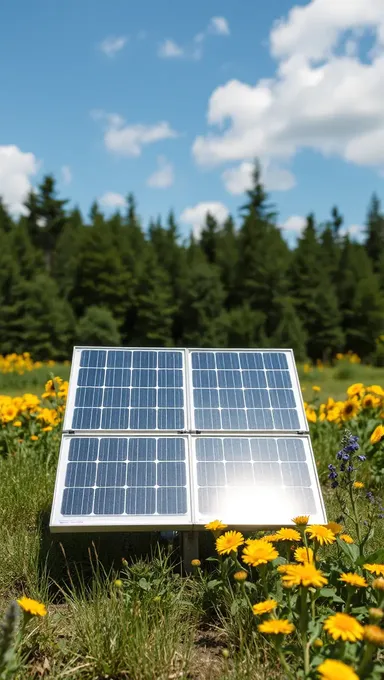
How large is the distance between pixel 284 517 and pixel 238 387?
1.43 m

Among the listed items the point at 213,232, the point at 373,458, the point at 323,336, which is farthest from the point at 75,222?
the point at 373,458

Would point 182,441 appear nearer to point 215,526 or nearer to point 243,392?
point 243,392

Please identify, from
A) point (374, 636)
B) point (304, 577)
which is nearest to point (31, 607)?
point (304, 577)

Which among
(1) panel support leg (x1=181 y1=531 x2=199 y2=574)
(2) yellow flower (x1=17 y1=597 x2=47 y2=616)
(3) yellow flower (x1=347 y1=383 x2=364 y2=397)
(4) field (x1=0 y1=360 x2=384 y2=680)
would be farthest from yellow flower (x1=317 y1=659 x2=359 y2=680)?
(3) yellow flower (x1=347 y1=383 x2=364 y2=397)

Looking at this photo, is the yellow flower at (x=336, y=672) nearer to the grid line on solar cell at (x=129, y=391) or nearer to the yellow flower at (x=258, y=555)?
the yellow flower at (x=258, y=555)

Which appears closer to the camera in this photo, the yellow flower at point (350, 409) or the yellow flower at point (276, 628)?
the yellow flower at point (276, 628)

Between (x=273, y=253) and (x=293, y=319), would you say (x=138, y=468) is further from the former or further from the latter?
(x=273, y=253)

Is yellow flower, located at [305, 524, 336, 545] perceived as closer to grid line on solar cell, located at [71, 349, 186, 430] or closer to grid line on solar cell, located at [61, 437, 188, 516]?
grid line on solar cell, located at [61, 437, 188, 516]

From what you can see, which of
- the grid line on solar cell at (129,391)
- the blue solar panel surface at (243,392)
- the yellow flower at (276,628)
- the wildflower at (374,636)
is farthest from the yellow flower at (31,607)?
the blue solar panel surface at (243,392)

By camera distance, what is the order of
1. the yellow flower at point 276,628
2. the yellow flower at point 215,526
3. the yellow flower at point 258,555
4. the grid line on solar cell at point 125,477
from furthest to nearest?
1. the grid line on solar cell at point 125,477
2. the yellow flower at point 215,526
3. the yellow flower at point 258,555
4. the yellow flower at point 276,628

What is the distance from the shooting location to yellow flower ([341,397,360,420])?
7.16 metres

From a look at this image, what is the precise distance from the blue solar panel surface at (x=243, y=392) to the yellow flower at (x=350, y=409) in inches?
71.8

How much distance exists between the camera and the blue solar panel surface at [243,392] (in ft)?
16.5

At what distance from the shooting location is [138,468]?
4527 millimetres
